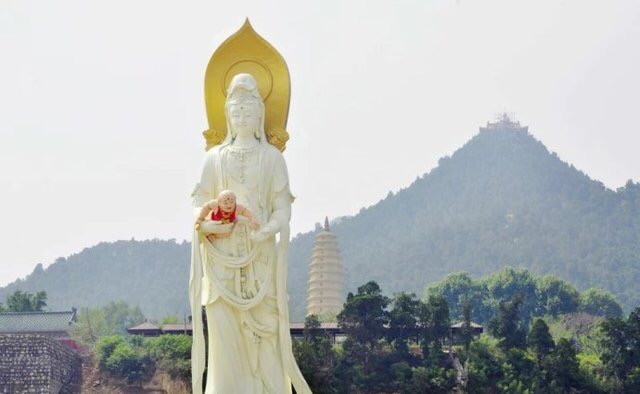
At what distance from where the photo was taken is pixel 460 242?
92312mm

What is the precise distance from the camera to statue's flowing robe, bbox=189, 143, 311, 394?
14.3 metres

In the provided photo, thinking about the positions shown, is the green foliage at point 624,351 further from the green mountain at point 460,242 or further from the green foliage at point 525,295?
the green mountain at point 460,242

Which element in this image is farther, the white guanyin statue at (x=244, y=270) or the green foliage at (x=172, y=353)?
the green foliage at (x=172, y=353)

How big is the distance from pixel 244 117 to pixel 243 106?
0.33 feet

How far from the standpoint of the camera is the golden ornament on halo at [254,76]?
1501cm

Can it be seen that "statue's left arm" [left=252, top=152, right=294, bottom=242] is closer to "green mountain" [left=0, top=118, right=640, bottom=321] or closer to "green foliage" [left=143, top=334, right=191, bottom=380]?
"green foliage" [left=143, top=334, right=191, bottom=380]

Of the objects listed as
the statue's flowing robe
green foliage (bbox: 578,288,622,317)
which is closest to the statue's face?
the statue's flowing robe

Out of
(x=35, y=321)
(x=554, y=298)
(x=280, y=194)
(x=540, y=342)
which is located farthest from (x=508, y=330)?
(x=280, y=194)

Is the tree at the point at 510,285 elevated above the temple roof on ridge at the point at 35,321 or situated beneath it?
elevated above

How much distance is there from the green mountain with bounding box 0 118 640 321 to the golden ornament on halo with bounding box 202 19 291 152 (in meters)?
63.5

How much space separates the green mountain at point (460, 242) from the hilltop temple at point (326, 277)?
16.9 metres

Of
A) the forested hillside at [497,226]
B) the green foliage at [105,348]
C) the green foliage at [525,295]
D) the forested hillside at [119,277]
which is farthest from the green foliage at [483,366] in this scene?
the forested hillside at [119,277]

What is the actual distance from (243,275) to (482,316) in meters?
45.4

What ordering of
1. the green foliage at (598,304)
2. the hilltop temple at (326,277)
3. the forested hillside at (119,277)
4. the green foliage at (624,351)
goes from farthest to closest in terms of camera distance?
1. the forested hillside at (119,277)
2. the hilltop temple at (326,277)
3. the green foliage at (598,304)
4. the green foliage at (624,351)
